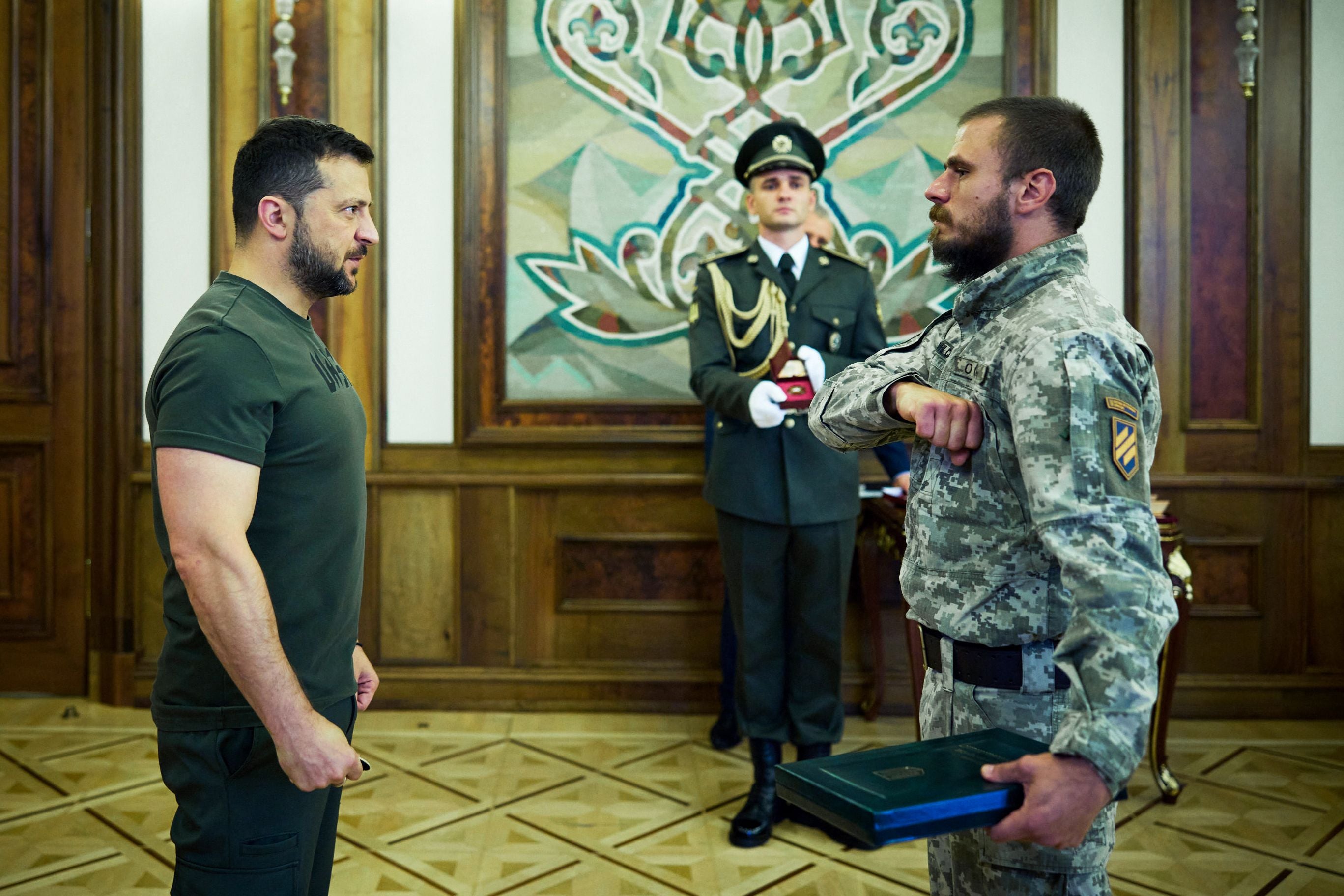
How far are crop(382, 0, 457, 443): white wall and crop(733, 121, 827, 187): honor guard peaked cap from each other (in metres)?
1.21

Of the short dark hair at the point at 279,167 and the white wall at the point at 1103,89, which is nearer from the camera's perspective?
the short dark hair at the point at 279,167

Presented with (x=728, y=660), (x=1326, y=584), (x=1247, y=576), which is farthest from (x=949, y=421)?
(x=1326, y=584)

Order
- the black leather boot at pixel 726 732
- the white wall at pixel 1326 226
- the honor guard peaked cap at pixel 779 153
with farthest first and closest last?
the white wall at pixel 1326 226, the black leather boot at pixel 726 732, the honor guard peaked cap at pixel 779 153

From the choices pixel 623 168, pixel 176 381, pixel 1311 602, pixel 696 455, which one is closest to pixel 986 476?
pixel 176 381

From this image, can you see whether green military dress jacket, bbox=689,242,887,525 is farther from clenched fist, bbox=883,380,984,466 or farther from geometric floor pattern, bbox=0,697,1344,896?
clenched fist, bbox=883,380,984,466

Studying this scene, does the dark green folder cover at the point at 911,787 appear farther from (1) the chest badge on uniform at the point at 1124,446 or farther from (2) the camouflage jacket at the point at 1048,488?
(1) the chest badge on uniform at the point at 1124,446

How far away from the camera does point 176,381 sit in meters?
1.25

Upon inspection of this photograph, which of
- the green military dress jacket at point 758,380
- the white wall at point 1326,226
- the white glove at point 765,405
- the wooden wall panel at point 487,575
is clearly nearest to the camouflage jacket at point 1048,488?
the white glove at point 765,405

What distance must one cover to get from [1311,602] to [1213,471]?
0.56 meters

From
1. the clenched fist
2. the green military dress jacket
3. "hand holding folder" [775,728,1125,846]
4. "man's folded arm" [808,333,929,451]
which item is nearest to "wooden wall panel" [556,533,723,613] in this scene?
the green military dress jacket

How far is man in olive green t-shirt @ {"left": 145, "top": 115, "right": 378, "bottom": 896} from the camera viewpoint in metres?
1.23

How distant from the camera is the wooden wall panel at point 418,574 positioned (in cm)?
364

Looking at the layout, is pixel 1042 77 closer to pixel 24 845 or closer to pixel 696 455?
pixel 696 455

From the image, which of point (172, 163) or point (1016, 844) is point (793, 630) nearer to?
point (1016, 844)
